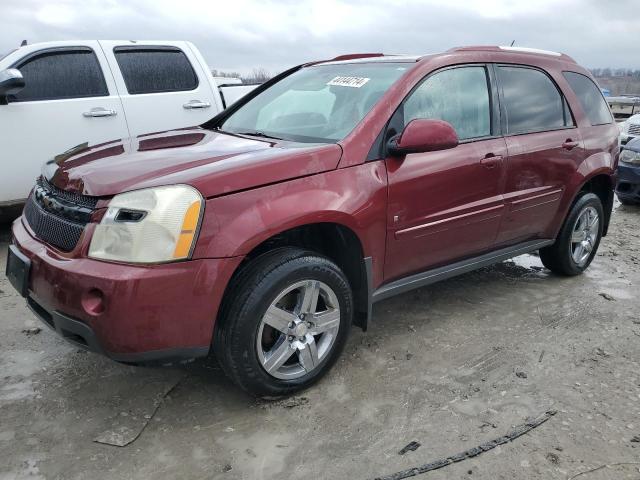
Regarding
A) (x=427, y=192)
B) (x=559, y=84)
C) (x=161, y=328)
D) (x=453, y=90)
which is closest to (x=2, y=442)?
(x=161, y=328)

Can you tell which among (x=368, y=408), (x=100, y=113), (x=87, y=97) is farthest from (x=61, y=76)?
(x=368, y=408)

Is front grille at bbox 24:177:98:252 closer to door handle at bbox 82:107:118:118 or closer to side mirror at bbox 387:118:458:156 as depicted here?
side mirror at bbox 387:118:458:156

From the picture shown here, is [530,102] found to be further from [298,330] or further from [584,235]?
[298,330]

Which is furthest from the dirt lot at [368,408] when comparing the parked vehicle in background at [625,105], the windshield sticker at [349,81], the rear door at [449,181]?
the parked vehicle in background at [625,105]

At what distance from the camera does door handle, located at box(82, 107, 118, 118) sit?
5.34 metres

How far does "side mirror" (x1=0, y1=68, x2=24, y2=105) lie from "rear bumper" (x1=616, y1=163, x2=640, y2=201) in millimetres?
6908

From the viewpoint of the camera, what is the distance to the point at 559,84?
167 inches

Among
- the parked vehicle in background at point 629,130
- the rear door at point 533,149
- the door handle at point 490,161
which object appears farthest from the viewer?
the parked vehicle in background at point 629,130

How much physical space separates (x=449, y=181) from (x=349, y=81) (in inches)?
34.1

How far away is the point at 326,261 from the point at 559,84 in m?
2.58

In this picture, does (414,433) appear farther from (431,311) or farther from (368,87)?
(368,87)

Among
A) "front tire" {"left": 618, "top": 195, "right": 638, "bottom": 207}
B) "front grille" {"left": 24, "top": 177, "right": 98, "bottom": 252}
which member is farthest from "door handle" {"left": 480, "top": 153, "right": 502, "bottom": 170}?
"front tire" {"left": 618, "top": 195, "right": 638, "bottom": 207}

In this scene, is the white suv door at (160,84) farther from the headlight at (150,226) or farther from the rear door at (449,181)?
the headlight at (150,226)

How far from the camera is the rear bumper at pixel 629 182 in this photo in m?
7.32
